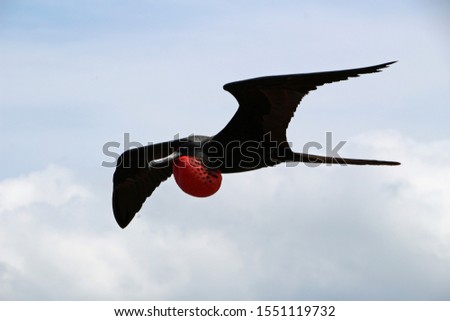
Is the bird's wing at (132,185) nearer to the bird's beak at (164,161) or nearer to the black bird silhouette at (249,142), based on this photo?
the black bird silhouette at (249,142)

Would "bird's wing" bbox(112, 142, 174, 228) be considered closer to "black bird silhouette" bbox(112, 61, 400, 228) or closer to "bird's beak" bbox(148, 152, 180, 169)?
"black bird silhouette" bbox(112, 61, 400, 228)

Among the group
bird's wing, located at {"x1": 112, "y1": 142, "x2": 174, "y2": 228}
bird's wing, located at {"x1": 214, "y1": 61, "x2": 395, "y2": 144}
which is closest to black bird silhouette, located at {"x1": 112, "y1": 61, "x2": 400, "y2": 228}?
bird's wing, located at {"x1": 214, "y1": 61, "x2": 395, "y2": 144}

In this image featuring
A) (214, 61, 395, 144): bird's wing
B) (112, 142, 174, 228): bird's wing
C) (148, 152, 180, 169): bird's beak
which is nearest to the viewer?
(214, 61, 395, 144): bird's wing

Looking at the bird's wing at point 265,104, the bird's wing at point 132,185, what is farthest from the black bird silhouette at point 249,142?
the bird's wing at point 132,185

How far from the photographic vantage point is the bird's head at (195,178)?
6.09 m

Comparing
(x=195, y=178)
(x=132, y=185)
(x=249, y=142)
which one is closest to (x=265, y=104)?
(x=249, y=142)

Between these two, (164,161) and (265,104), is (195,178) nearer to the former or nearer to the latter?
(164,161)

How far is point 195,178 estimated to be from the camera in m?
6.09

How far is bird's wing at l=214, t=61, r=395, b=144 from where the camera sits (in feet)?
19.8

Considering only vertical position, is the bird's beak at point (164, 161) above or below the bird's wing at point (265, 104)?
below

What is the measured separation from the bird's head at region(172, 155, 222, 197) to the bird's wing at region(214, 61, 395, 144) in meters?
0.35

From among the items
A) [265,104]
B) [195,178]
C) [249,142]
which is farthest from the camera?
[249,142]

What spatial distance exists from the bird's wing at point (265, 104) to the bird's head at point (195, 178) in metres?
0.35

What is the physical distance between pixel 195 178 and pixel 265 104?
807 millimetres
